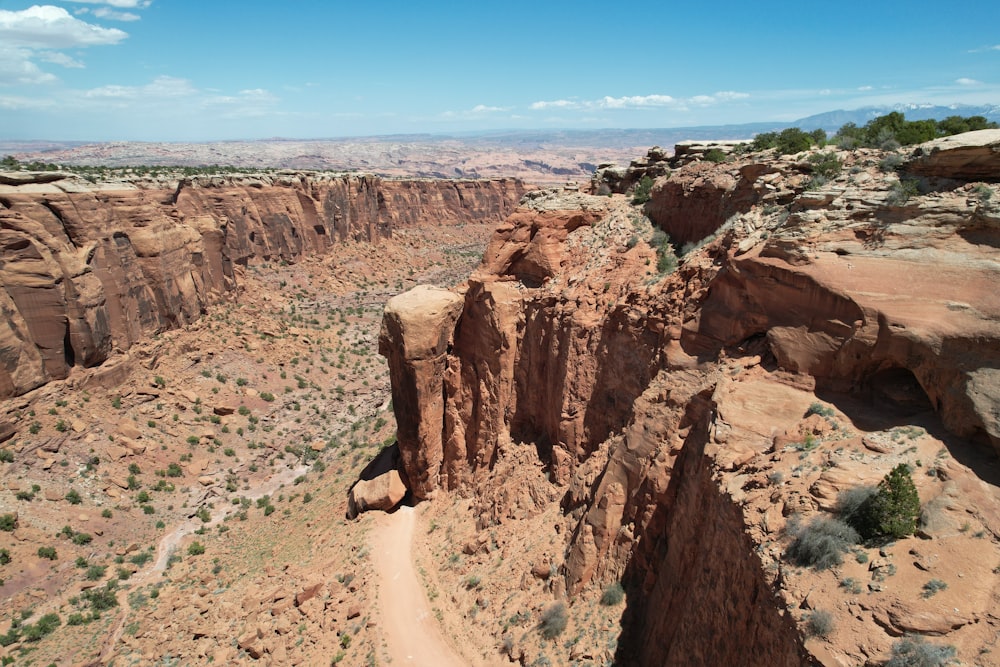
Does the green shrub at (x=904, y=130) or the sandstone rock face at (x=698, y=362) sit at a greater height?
the green shrub at (x=904, y=130)

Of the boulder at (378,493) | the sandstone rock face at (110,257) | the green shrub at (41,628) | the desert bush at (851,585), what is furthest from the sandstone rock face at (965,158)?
the sandstone rock face at (110,257)

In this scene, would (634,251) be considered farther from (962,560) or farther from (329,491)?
(329,491)

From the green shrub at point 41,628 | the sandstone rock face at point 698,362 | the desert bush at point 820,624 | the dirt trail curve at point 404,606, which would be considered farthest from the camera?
the green shrub at point 41,628

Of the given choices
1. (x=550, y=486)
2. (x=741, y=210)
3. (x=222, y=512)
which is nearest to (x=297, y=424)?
(x=222, y=512)

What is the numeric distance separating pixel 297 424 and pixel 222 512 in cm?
1039

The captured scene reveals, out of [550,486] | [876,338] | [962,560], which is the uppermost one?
[876,338]

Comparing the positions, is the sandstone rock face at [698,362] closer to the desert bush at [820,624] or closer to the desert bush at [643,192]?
the desert bush at [820,624]

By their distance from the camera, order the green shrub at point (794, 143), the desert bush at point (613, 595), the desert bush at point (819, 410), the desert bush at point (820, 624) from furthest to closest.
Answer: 1. the green shrub at point (794, 143)
2. the desert bush at point (613, 595)
3. the desert bush at point (819, 410)
4. the desert bush at point (820, 624)

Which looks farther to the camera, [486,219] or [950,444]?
[486,219]

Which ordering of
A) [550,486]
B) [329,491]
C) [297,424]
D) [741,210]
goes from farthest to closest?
[297,424], [329,491], [550,486], [741,210]

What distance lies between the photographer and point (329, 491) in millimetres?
29859

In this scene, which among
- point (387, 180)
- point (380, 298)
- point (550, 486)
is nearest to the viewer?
point (550, 486)

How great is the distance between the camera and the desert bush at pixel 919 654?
7105 millimetres

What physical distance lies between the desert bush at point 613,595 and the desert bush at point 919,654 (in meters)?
8.90
